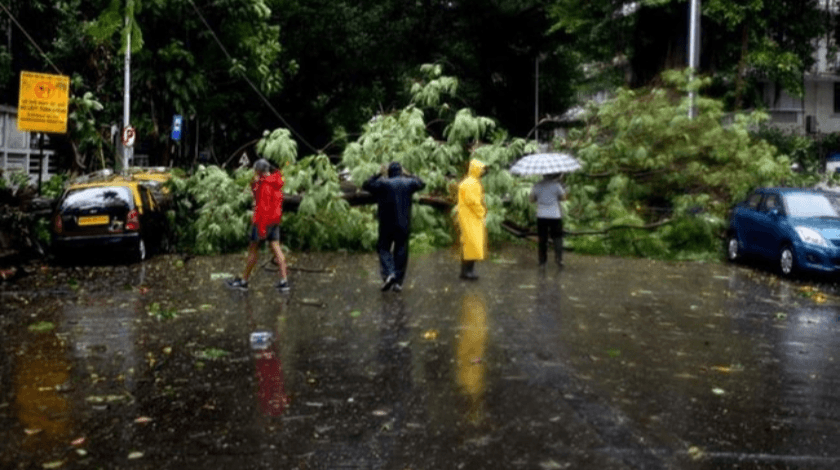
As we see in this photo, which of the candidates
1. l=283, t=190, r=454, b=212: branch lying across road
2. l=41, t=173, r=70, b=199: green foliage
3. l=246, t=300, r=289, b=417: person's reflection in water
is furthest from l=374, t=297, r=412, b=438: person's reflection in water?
l=41, t=173, r=70, b=199: green foliage

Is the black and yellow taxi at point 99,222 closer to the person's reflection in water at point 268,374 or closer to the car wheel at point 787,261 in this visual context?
the person's reflection in water at point 268,374

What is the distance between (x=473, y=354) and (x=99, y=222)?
12.0 m

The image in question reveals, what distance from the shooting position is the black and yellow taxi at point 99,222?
19.3 metres

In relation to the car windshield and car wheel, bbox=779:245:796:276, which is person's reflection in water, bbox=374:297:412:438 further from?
the car windshield

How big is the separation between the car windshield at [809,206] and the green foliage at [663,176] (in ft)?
7.44

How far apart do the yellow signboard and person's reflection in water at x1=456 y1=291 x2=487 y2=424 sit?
1103cm

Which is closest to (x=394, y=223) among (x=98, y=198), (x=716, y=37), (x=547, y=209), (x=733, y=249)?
(x=547, y=209)

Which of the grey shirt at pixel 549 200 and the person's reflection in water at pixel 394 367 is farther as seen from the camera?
the grey shirt at pixel 549 200

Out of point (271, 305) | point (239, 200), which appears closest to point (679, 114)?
point (239, 200)

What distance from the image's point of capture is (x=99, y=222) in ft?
64.0

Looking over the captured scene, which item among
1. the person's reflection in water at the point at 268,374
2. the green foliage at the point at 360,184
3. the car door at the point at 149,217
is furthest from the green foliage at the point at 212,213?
the person's reflection in water at the point at 268,374

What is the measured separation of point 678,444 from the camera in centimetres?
639

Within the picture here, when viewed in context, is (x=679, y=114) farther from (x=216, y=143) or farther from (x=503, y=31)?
(x=216, y=143)

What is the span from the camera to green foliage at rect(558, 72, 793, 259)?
21.0 metres
